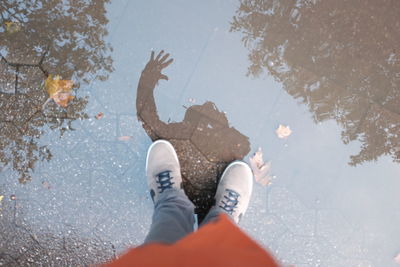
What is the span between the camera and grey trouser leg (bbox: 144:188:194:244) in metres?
2.09

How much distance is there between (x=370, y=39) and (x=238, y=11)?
1176 millimetres

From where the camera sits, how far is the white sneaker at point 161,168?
2.71m

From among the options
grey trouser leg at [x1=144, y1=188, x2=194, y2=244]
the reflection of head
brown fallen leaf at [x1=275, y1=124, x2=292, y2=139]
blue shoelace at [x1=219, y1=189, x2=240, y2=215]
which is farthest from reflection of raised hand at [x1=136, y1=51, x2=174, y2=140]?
brown fallen leaf at [x1=275, y1=124, x2=292, y2=139]

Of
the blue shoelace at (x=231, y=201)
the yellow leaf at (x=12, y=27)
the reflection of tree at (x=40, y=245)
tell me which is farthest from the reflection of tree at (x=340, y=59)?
the reflection of tree at (x=40, y=245)

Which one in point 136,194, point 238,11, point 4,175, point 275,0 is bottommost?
point 4,175

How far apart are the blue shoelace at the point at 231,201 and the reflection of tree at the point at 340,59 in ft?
3.34

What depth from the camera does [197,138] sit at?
2807mm

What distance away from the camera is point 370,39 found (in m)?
2.78

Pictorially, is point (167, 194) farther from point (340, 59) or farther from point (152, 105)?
point (340, 59)

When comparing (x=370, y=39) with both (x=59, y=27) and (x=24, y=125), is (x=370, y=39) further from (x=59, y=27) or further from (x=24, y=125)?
(x=24, y=125)

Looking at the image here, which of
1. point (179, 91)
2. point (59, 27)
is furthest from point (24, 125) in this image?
point (179, 91)

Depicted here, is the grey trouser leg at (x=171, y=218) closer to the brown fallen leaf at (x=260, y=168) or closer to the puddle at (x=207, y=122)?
the puddle at (x=207, y=122)

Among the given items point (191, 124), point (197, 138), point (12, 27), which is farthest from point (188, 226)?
point (12, 27)

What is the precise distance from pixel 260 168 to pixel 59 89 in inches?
75.4
